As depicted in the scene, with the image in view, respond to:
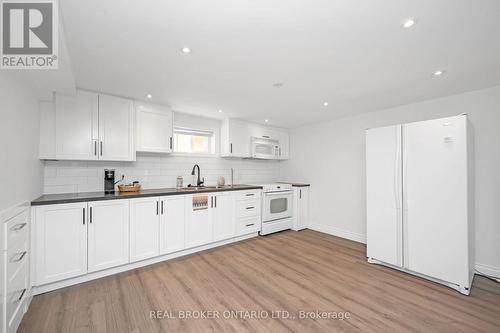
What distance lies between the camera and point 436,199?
7.72ft

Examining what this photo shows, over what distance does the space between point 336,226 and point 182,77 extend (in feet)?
12.5

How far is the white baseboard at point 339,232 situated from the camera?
12.3 feet

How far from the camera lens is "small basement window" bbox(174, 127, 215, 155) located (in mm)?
3836

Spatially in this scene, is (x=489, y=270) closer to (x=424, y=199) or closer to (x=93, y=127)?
(x=424, y=199)

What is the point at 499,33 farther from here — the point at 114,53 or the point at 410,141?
the point at 114,53

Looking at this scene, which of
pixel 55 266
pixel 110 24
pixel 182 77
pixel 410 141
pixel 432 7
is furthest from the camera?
pixel 410 141

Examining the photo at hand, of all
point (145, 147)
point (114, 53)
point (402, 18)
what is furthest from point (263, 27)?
point (145, 147)

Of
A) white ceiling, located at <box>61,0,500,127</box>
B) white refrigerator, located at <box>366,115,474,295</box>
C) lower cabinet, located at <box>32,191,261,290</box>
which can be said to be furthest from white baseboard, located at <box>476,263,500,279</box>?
lower cabinet, located at <box>32,191,261,290</box>

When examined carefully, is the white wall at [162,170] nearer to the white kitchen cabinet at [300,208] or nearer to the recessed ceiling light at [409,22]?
the white kitchen cabinet at [300,208]

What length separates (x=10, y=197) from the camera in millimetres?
1596

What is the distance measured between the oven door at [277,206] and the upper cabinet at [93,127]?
2.47 m

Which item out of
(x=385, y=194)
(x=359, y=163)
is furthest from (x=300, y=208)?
(x=385, y=194)

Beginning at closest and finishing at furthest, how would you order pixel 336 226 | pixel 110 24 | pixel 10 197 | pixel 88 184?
pixel 110 24, pixel 10 197, pixel 88 184, pixel 336 226

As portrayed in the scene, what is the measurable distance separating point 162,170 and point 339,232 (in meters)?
3.54
